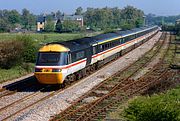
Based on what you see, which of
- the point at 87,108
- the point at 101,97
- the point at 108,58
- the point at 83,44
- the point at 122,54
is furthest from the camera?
the point at 122,54

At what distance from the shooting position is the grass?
1059 inches

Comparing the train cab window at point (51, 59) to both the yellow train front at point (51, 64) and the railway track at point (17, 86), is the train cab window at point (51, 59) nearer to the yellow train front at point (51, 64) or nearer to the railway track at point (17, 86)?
the yellow train front at point (51, 64)

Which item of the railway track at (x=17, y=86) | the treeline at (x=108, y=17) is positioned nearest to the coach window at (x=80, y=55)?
the railway track at (x=17, y=86)

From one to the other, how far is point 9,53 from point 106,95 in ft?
40.4

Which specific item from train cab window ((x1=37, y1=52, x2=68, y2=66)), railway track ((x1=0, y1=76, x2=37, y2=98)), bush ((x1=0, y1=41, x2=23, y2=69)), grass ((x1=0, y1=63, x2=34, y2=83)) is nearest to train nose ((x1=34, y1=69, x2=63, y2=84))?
train cab window ((x1=37, y1=52, x2=68, y2=66))

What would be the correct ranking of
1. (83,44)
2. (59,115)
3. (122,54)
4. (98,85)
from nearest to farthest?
(59,115) < (98,85) < (83,44) < (122,54)

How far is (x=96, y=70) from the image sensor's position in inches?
1222

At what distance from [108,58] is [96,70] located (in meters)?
5.23

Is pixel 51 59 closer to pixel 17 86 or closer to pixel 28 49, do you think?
pixel 17 86

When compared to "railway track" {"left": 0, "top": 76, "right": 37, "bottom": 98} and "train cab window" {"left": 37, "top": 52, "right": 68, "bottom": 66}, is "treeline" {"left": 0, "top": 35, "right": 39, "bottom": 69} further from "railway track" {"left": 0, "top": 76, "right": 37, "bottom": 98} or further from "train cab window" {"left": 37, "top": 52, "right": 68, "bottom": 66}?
"train cab window" {"left": 37, "top": 52, "right": 68, "bottom": 66}

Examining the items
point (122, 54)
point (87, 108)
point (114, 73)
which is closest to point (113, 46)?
point (122, 54)

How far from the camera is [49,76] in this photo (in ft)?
70.9

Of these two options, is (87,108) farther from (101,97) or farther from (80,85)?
(80,85)

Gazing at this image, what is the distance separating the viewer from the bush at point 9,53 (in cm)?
2977
